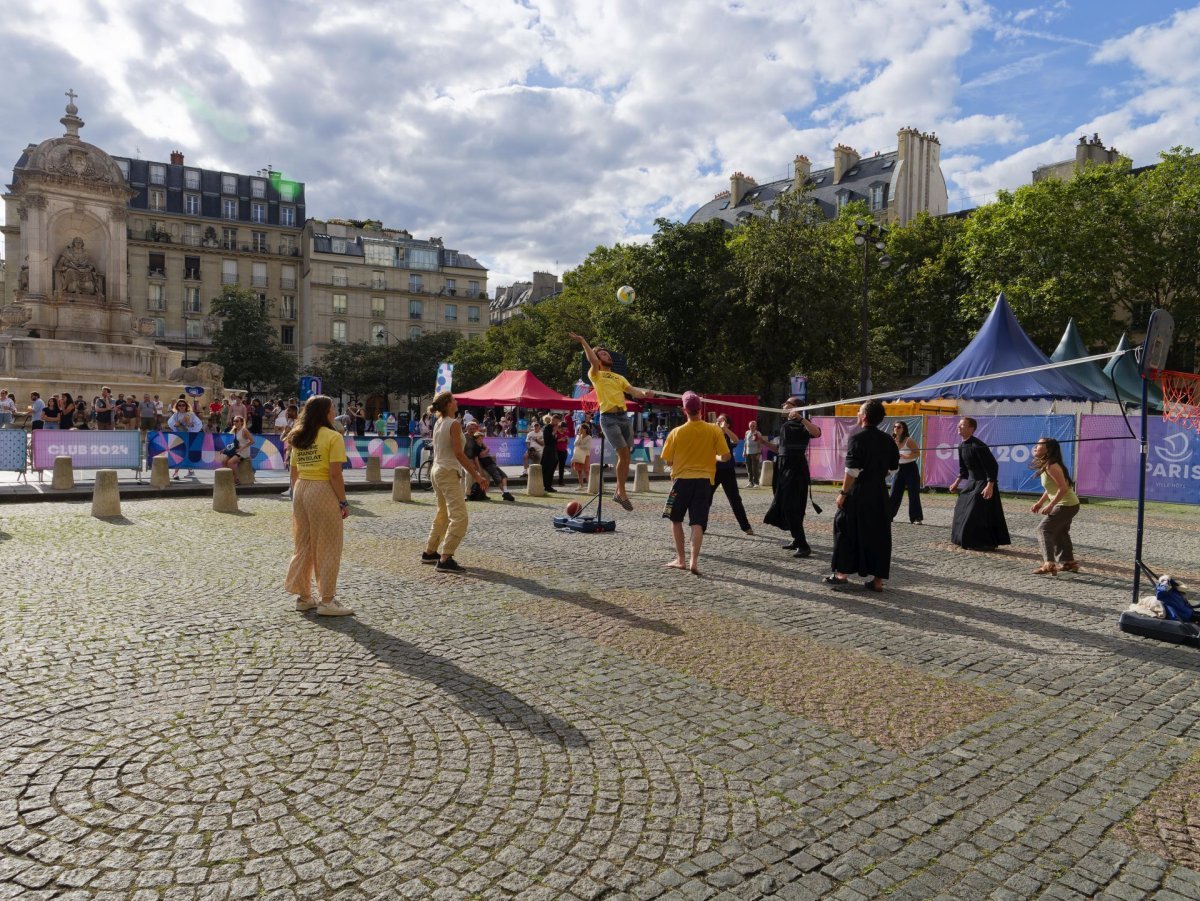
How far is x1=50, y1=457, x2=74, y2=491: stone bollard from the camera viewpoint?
15940mm

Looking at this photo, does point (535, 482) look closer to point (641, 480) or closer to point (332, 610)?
point (641, 480)

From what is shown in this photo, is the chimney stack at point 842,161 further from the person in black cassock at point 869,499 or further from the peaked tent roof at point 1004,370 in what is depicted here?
the person in black cassock at point 869,499

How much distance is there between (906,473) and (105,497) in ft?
42.2

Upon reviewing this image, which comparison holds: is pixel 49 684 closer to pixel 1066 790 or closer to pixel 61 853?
pixel 61 853

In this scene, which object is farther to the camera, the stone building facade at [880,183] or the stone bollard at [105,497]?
the stone building facade at [880,183]

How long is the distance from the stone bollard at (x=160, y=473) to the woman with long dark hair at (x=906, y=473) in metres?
14.1

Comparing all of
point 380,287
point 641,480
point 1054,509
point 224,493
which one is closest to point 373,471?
point 224,493

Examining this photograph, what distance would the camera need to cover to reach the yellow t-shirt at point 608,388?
10453mm

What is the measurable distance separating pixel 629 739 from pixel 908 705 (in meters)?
1.81

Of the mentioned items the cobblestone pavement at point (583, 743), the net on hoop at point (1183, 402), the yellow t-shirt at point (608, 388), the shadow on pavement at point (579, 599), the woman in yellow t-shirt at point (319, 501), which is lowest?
the cobblestone pavement at point (583, 743)

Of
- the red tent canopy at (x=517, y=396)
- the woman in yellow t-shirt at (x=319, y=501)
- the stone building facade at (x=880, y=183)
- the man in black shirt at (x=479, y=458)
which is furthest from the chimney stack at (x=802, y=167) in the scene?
the woman in yellow t-shirt at (x=319, y=501)

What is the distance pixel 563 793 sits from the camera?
11.9 feet

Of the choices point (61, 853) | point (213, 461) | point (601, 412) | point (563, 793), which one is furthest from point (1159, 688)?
point (213, 461)

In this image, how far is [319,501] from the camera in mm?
6617
